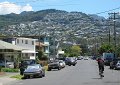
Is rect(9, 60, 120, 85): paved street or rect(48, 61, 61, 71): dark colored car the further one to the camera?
rect(48, 61, 61, 71): dark colored car

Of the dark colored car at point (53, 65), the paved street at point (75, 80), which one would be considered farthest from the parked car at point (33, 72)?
the dark colored car at point (53, 65)

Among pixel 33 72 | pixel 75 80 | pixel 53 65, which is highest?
pixel 75 80

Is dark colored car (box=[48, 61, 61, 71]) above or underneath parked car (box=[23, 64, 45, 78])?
underneath

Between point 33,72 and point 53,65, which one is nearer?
point 33,72

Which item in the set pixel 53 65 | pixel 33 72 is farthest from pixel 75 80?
pixel 53 65

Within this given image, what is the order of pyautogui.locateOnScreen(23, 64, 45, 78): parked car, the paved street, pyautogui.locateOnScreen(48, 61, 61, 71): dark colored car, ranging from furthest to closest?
pyautogui.locateOnScreen(48, 61, 61, 71): dark colored car, pyautogui.locateOnScreen(23, 64, 45, 78): parked car, the paved street

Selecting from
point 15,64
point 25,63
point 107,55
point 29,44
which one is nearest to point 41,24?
point 29,44

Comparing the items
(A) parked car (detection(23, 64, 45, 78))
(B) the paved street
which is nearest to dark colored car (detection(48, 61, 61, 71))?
(B) the paved street

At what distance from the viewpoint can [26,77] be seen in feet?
136

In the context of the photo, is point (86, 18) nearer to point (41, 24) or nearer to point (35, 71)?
point (41, 24)

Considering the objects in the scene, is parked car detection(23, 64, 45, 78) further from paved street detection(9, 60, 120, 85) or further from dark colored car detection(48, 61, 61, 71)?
dark colored car detection(48, 61, 61, 71)

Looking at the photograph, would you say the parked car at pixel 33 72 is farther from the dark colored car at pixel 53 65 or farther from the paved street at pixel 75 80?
the dark colored car at pixel 53 65

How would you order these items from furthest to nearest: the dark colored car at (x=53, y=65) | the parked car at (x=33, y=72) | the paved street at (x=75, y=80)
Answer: the dark colored car at (x=53, y=65), the parked car at (x=33, y=72), the paved street at (x=75, y=80)

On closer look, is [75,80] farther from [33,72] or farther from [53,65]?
[53,65]
